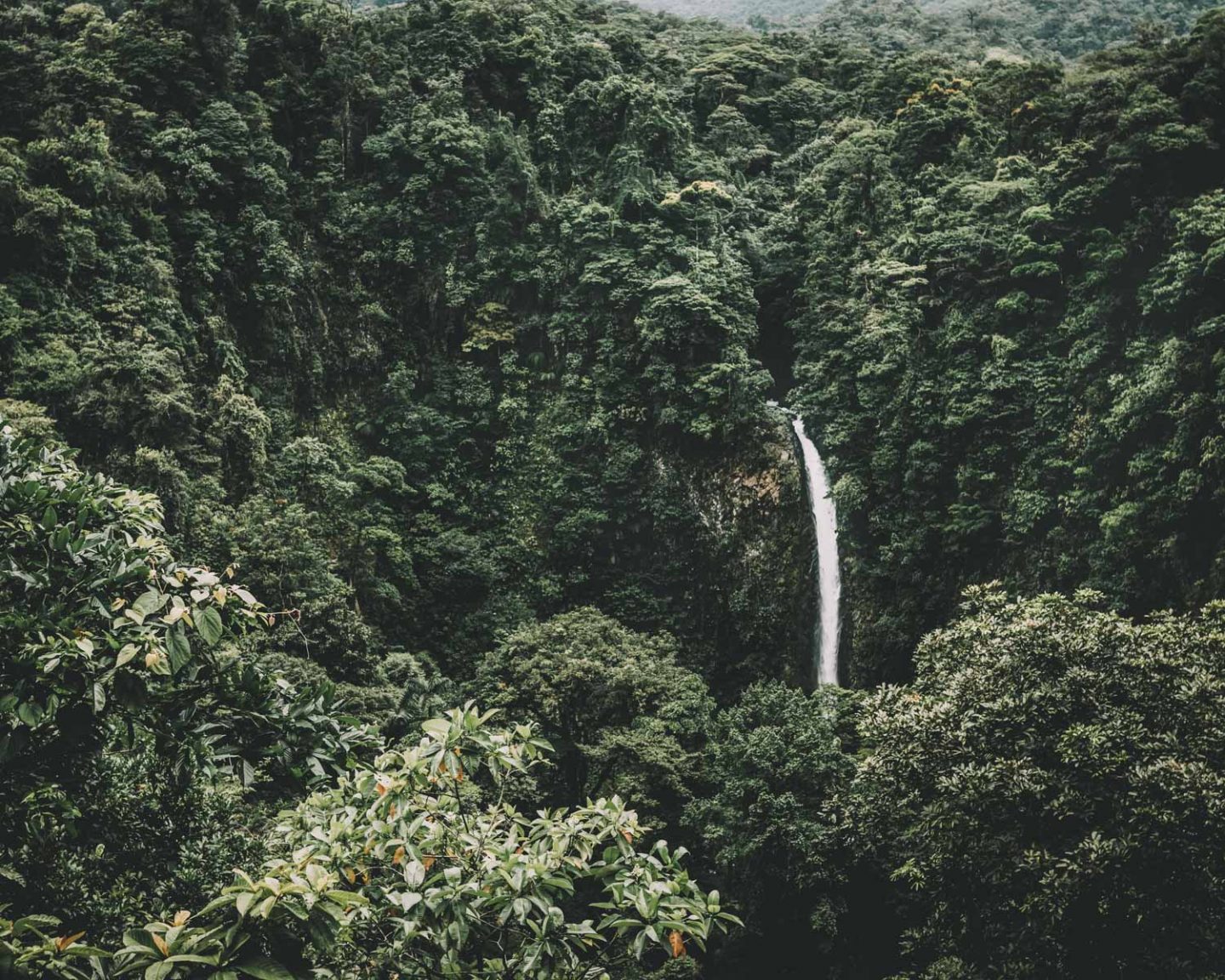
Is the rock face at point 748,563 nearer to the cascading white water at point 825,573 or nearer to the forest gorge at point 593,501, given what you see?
the forest gorge at point 593,501

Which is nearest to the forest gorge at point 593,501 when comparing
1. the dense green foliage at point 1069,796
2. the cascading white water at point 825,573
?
the dense green foliage at point 1069,796

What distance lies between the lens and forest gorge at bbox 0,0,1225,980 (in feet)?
9.97

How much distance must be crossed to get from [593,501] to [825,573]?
5.57 meters

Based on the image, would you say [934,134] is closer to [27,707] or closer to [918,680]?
[918,680]

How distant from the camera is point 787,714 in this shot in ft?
41.6

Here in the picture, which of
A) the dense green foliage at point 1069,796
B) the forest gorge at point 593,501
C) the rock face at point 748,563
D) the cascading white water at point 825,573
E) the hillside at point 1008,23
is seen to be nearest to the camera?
the forest gorge at point 593,501

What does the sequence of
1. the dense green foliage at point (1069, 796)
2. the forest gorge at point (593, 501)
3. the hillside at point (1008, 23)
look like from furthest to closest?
1. the hillside at point (1008, 23)
2. the dense green foliage at point (1069, 796)
3. the forest gorge at point (593, 501)

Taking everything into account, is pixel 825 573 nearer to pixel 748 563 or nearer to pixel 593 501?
pixel 748 563

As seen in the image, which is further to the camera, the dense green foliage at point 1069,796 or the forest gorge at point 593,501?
the dense green foliage at point 1069,796

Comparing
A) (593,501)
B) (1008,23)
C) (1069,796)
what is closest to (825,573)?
(593,501)

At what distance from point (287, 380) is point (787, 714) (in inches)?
509

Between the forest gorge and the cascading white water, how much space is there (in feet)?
0.96

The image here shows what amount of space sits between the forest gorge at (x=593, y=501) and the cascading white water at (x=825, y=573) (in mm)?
293

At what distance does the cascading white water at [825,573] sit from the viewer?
18.1m
